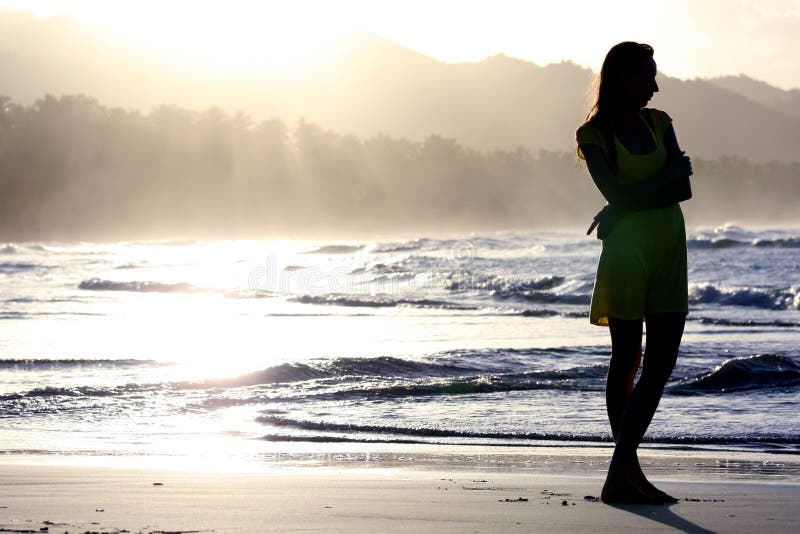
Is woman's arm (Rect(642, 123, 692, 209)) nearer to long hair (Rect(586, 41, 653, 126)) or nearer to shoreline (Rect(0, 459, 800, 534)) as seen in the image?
long hair (Rect(586, 41, 653, 126))

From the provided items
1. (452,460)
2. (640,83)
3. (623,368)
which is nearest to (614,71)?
(640,83)

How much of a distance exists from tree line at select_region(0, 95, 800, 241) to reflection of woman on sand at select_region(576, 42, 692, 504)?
64.0m

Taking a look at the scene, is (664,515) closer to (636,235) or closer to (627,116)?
(636,235)

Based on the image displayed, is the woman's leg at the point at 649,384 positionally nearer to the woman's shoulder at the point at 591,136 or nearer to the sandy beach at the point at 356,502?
the sandy beach at the point at 356,502

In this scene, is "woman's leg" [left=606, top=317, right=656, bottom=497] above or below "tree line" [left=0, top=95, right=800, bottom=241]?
below

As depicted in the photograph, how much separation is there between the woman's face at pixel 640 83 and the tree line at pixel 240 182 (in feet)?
210

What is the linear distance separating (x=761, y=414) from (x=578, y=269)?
55.8 ft

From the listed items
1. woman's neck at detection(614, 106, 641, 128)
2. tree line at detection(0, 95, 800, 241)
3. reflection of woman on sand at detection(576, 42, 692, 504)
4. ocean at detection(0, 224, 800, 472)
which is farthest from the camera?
tree line at detection(0, 95, 800, 241)

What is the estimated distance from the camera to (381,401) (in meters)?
6.73

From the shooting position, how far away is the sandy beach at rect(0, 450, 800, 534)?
10.0 ft

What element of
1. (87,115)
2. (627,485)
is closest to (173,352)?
(627,485)

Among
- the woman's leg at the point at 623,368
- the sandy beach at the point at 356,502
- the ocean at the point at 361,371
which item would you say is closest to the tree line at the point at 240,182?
the ocean at the point at 361,371

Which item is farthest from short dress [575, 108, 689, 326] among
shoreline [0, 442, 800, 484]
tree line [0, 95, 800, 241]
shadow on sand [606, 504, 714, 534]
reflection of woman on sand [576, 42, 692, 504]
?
tree line [0, 95, 800, 241]

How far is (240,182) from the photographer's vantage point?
269ft
